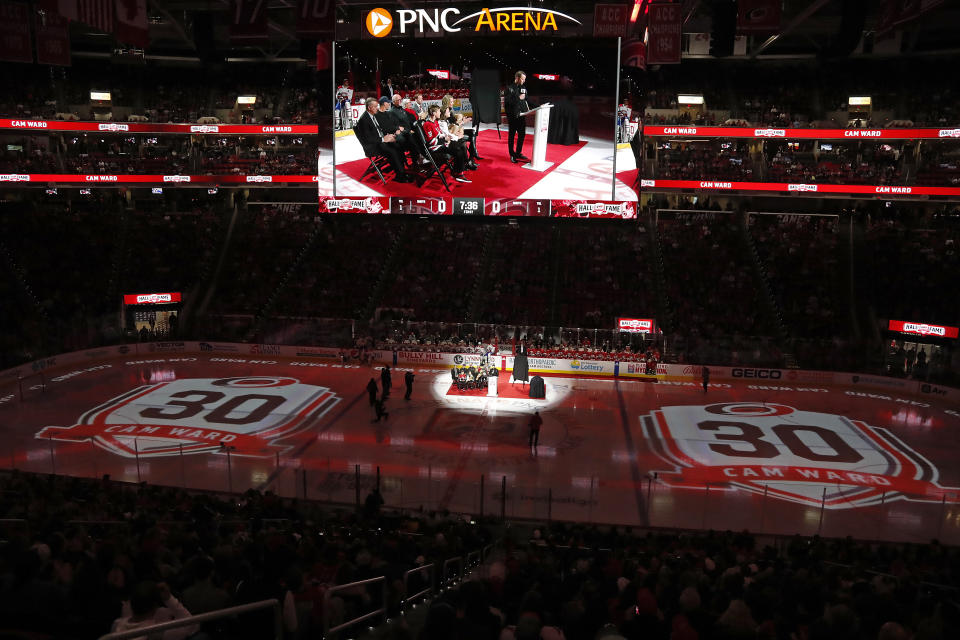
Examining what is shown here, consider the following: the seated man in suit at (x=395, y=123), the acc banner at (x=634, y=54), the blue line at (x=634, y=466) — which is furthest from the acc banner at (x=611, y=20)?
the blue line at (x=634, y=466)

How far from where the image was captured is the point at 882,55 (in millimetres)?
40781

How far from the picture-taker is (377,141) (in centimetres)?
2595

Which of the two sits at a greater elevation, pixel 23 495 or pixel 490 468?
pixel 23 495


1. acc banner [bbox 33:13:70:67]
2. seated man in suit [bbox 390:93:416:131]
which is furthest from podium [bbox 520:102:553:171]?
acc banner [bbox 33:13:70:67]

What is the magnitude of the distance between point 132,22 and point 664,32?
17.3m

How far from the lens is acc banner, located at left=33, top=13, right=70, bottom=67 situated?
28047mm

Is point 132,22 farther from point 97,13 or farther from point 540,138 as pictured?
point 540,138

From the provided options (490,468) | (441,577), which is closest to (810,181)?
(490,468)

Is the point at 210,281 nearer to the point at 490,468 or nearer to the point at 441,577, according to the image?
the point at 490,468

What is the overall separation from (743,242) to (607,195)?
1649 cm

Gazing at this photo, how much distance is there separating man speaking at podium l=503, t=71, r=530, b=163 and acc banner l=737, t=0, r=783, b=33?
7.78m

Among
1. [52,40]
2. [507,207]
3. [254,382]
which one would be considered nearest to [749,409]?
[507,207]

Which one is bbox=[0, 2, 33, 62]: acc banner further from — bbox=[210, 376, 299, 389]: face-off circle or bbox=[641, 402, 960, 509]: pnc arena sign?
bbox=[641, 402, 960, 509]: pnc arena sign

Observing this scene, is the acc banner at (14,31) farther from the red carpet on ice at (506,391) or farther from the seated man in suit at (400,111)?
the red carpet on ice at (506,391)
